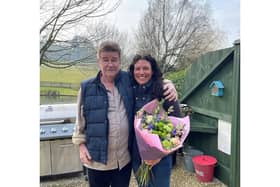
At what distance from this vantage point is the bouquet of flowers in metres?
0.92

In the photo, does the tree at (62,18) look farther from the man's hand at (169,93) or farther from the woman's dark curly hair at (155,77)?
the man's hand at (169,93)

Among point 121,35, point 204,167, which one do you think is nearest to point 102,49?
point 121,35

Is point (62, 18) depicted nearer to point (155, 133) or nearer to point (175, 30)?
point (175, 30)

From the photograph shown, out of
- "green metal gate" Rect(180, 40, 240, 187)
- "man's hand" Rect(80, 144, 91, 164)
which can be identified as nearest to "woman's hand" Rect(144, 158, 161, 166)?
"man's hand" Rect(80, 144, 91, 164)

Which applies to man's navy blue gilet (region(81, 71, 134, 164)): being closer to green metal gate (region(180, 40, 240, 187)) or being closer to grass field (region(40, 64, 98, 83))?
grass field (region(40, 64, 98, 83))

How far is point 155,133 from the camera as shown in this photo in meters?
0.94

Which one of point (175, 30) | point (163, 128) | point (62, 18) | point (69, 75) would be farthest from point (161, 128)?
point (175, 30)

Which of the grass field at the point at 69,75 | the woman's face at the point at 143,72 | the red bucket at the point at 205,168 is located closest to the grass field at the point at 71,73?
the grass field at the point at 69,75

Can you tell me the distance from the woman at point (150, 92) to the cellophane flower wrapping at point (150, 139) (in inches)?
1.1

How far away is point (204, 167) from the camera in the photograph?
2.06 meters

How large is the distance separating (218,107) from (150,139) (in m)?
1.35

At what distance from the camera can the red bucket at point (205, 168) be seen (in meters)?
2.06
